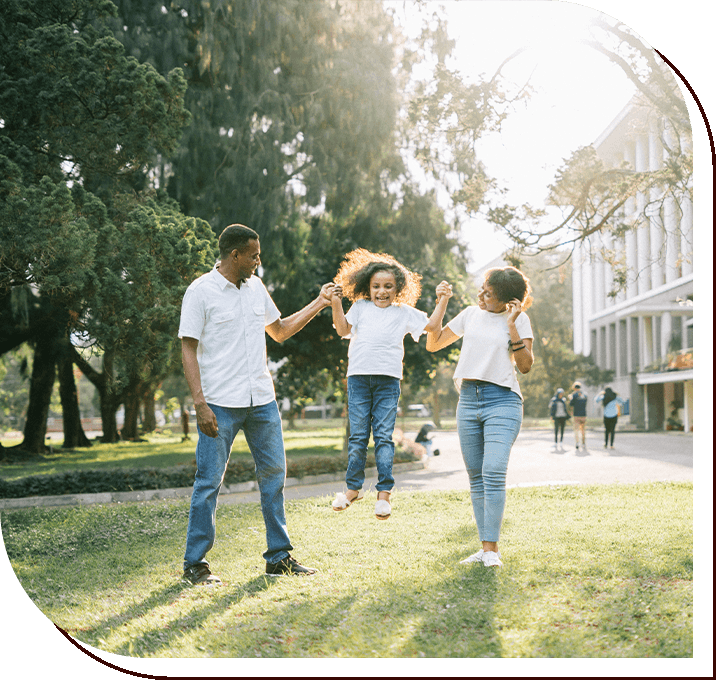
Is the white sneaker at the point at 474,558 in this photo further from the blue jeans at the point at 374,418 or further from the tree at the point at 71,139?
the tree at the point at 71,139

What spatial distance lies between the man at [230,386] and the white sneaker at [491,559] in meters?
1.04

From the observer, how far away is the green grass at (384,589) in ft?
11.0

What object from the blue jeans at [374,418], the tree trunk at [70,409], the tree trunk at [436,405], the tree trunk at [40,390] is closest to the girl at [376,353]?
the blue jeans at [374,418]

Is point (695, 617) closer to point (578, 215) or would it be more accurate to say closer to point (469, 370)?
point (469, 370)

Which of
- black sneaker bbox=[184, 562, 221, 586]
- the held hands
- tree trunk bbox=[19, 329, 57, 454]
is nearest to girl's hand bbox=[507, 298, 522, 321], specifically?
the held hands

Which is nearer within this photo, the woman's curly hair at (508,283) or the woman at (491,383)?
the woman at (491,383)

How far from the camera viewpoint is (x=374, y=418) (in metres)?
4.17

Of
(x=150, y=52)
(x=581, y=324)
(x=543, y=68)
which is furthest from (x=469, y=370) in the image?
(x=150, y=52)

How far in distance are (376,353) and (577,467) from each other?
6498 mm

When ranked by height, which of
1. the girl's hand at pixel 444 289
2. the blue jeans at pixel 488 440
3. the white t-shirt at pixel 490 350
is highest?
the girl's hand at pixel 444 289

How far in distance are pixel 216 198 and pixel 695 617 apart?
7378mm

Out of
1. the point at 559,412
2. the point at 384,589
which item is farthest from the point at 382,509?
the point at 559,412

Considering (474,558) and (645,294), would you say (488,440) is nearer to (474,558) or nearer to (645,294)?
(474,558)

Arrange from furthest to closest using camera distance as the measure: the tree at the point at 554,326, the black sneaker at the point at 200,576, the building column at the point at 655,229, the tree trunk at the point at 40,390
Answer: the tree trunk at the point at 40,390 → the tree at the point at 554,326 → the building column at the point at 655,229 → the black sneaker at the point at 200,576
